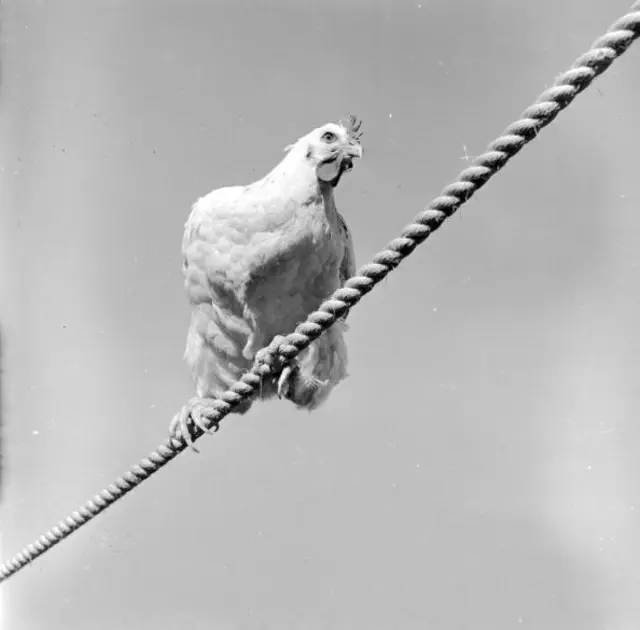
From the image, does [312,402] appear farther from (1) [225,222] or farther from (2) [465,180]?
(2) [465,180]

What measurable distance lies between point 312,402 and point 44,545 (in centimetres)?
123

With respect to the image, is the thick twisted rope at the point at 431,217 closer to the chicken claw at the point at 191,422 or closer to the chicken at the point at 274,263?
the chicken claw at the point at 191,422

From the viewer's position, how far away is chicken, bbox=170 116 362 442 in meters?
2.70

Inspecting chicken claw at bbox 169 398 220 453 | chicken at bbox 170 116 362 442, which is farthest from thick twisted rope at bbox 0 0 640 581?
chicken at bbox 170 116 362 442

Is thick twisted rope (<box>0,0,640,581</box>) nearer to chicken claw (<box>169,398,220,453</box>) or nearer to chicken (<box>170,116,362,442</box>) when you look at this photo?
chicken claw (<box>169,398,220,453</box>)

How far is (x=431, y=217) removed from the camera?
1.81 meters

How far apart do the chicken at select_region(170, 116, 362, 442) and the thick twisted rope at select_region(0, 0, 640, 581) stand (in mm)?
177

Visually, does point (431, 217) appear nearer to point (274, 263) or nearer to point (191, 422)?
point (274, 263)

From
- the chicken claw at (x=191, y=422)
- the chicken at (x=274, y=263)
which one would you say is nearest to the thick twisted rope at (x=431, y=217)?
the chicken claw at (x=191, y=422)

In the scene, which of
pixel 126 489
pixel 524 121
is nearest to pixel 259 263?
pixel 126 489

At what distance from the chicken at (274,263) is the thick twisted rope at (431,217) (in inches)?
7.0

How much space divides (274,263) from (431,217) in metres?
0.99

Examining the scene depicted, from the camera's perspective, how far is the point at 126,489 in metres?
2.82

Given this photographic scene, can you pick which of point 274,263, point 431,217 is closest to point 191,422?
point 274,263
